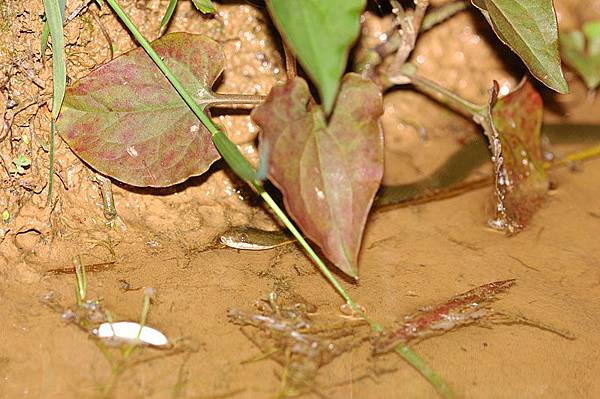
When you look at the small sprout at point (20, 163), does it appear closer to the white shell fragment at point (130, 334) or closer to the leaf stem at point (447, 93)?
the white shell fragment at point (130, 334)

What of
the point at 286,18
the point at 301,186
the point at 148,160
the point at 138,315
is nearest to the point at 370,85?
the point at 301,186

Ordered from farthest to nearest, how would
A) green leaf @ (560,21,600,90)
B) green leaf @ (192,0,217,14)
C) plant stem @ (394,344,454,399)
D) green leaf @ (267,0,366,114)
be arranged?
green leaf @ (560,21,600,90)
green leaf @ (192,0,217,14)
plant stem @ (394,344,454,399)
green leaf @ (267,0,366,114)

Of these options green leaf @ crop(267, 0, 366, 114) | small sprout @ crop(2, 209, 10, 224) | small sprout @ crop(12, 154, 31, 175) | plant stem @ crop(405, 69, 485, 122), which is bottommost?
plant stem @ crop(405, 69, 485, 122)

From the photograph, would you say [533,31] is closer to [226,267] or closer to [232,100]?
[232,100]

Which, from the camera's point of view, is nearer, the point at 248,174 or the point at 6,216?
the point at 248,174

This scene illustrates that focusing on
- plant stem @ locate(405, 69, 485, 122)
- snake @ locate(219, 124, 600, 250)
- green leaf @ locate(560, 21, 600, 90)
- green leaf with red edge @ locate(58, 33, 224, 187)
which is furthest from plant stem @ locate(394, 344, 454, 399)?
green leaf @ locate(560, 21, 600, 90)

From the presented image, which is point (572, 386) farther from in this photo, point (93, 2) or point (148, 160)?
point (93, 2)

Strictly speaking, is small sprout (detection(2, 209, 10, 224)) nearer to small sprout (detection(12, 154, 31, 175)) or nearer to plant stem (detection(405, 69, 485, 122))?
small sprout (detection(12, 154, 31, 175))

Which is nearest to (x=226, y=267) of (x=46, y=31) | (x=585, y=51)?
(x=46, y=31)
